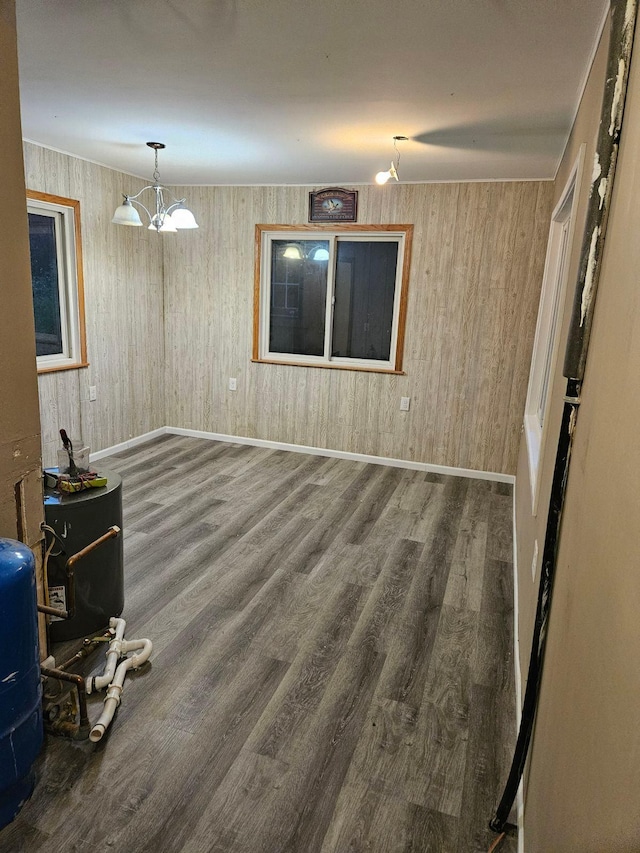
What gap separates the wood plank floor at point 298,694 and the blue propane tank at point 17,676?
192 mm

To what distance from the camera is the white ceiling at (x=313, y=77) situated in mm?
1878

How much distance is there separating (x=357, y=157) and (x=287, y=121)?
3.01 ft

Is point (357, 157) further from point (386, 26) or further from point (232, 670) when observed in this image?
point (232, 670)

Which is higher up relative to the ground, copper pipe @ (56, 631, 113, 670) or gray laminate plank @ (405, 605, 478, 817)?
copper pipe @ (56, 631, 113, 670)

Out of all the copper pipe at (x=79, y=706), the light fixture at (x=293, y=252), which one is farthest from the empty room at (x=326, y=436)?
the light fixture at (x=293, y=252)

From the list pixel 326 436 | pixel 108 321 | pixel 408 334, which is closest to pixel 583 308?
pixel 408 334

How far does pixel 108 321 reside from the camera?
4902 millimetres

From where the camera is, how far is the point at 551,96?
2514 mm

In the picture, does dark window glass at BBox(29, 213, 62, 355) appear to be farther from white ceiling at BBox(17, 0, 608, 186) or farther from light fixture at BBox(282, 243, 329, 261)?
light fixture at BBox(282, 243, 329, 261)

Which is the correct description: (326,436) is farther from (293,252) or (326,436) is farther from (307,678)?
(307,678)

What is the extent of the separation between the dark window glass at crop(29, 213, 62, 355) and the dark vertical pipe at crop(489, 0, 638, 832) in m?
4.04

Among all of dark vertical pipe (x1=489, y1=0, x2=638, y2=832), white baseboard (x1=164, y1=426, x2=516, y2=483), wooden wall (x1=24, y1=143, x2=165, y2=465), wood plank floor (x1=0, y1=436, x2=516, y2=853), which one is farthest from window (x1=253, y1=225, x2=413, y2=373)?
dark vertical pipe (x1=489, y1=0, x2=638, y2=832)

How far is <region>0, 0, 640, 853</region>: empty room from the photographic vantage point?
4.65 feet

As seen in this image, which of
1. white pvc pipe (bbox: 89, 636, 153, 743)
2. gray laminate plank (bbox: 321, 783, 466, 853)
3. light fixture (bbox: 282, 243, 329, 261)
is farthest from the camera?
light fixture (bbox: 282, 243, 329, 261)
